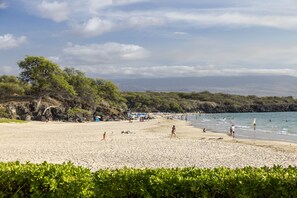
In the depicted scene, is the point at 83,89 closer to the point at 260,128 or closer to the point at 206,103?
the point at 260,128

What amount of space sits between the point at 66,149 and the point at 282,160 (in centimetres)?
1546

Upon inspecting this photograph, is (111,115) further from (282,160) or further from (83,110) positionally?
(282,160)

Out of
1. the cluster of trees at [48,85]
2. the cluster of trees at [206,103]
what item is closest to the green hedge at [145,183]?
the cluster of trees at [48,85]

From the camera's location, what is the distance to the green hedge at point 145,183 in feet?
25.5

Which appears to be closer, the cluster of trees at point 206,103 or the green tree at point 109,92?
the green tree at point 109,92

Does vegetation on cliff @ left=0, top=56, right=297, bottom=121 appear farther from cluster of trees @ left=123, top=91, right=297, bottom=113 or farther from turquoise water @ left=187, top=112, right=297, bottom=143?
cluster of trees @ left=123, top=91, right=297, bottom=113

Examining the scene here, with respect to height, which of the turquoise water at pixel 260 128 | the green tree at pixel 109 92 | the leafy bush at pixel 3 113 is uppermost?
the green tree at pixel 109 92

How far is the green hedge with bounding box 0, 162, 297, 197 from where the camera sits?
778 centimetres

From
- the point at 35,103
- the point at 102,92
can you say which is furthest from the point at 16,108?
the point at 102,92

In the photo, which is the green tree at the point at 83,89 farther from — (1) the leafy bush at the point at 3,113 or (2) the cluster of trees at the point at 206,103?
(2) the cluster of trees at the point at 206,103

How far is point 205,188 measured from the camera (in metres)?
7.94

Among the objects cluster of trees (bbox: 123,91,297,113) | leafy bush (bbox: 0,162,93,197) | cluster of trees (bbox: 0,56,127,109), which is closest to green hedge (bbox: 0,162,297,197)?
leafy bush (bbox: 0,162,93,197)

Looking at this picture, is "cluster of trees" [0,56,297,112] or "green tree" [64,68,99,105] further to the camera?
"green tree" [64,68,99,105]

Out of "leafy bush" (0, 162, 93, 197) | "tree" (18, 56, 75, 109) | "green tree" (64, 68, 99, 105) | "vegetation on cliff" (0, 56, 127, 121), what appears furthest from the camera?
"green tree" (64, 68, 99, 105)
